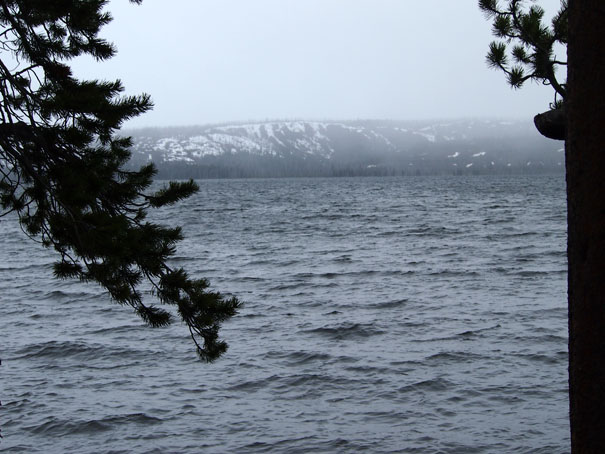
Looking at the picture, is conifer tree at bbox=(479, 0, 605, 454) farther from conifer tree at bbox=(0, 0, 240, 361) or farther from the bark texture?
conifer tree at bbox=(0, 0, 240, 361)

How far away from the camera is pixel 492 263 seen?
27.0m

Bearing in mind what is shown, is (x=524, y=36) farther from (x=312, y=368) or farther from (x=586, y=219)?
(x=312, y=368)

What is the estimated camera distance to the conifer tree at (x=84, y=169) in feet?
19.5

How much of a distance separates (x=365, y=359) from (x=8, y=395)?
6245 mm

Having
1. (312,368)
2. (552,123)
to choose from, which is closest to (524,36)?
(552,123)

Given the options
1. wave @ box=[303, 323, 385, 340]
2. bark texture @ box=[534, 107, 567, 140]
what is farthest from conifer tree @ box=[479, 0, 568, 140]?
wave @ box=[303, 323, 385, 340]

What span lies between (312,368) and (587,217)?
9405 millimetres

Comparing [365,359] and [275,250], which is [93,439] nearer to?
[365,359]

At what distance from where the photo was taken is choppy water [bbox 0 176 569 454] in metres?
9.98

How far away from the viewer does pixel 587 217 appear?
414 cm

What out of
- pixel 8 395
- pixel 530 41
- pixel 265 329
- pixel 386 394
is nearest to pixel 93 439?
pixel 8 395

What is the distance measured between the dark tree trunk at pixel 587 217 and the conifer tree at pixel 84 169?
11.2 feet

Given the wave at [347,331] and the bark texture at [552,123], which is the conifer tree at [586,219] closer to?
the bark texture at [552,123]

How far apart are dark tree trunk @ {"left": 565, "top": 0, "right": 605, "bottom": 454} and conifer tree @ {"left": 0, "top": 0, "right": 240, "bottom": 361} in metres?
3.42
